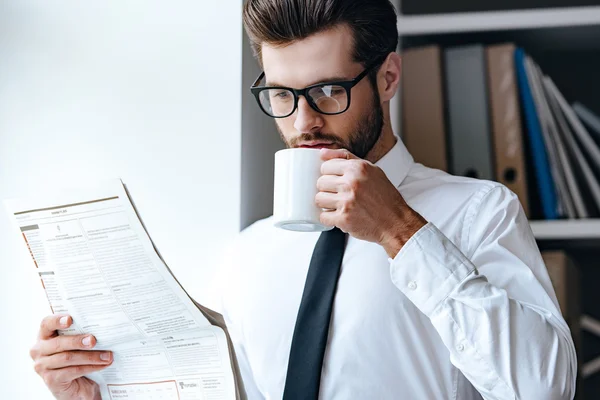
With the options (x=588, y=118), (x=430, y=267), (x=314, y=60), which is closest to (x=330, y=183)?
(x=430, y=267)

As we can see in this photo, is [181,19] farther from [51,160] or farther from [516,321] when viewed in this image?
[516,321]

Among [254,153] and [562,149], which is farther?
[562,149]

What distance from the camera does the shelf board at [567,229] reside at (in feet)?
5.00

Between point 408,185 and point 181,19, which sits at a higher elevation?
point 181,19

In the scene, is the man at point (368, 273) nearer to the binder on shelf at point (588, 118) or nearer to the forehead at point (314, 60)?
the forehead at point (314, 60)

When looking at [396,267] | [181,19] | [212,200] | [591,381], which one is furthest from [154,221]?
[591,381]

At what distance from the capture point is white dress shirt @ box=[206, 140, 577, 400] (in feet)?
2.92

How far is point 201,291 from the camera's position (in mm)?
1254

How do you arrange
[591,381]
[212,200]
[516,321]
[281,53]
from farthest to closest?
1. [591,381]
2. [212,200]
3. [281,53]
4. [516,321]

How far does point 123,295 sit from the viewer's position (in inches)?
37.9

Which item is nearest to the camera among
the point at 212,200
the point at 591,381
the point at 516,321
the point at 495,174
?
the point at 516,321

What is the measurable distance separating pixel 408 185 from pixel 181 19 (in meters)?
0.50

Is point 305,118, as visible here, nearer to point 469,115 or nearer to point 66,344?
point 66,344

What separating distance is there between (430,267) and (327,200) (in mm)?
159
